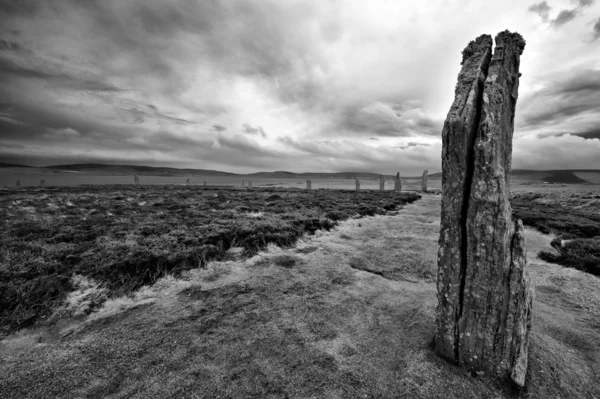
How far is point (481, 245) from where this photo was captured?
2.64 metres

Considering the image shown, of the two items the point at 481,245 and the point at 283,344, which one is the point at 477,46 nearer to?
the point at 481,245

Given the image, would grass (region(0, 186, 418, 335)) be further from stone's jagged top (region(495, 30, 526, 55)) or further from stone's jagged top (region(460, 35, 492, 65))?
stone's jagged top (region(495, 30, 526, 55))

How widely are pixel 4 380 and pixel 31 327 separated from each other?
115 centimetres

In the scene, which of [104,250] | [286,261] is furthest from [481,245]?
[104,250]

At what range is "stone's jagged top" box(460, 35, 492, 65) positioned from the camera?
329 centimetres

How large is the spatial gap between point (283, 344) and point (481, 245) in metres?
2.75

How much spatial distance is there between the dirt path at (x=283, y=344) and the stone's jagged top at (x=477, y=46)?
399 centimetres

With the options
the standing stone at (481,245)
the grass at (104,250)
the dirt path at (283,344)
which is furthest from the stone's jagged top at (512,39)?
the grass at (104,250)

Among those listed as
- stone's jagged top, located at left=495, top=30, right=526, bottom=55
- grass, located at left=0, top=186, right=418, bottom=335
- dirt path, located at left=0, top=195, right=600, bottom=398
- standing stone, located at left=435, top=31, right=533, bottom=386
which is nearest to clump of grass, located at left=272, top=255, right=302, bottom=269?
dirt path, located at left=0, top=195, right=600, bottom=398

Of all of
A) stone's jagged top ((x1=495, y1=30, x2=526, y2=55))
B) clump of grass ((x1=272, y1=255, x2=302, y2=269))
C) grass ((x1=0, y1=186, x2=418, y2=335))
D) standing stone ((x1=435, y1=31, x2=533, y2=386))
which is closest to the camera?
standing stone ((x1=435, y1=31, x2=533, y2=386))

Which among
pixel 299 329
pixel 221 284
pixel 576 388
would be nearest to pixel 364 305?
pixel 299 329

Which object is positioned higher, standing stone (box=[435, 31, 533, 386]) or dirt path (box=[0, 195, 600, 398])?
standing stone (box=[435, 31, 533, 386])

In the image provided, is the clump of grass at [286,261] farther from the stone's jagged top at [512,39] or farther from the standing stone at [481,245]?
the stone's jagged top at [512,39]

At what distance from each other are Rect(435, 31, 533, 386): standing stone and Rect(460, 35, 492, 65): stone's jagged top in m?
0.50
